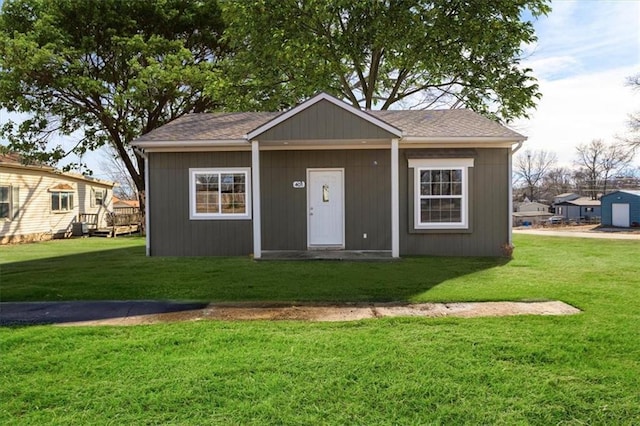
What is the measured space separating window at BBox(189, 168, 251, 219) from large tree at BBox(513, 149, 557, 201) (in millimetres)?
61385

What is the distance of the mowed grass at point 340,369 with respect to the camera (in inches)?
110

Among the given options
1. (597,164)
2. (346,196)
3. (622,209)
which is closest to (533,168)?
(597,164)

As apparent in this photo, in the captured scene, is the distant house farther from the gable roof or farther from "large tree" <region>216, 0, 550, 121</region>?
the gable roof

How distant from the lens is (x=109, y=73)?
62.2ft

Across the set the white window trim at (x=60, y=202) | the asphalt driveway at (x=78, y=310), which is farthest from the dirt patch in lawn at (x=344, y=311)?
the white window trim at (x=60, y=202)

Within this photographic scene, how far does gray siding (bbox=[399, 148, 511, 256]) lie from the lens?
10.2m

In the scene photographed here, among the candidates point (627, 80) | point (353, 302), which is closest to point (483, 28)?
point (353, 302)

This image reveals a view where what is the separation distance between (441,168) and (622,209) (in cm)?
3116

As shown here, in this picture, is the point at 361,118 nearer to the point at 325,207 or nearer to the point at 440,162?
the point at 440,162

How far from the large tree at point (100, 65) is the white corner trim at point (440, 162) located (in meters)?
11.6

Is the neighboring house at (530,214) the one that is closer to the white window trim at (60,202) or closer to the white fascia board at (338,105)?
the white fascia board at (338,105)

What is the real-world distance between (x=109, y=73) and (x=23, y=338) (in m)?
17.8

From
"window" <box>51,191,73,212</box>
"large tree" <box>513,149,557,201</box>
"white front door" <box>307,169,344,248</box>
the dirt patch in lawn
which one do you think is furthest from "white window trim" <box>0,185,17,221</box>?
"large tree" <box>513,149,557,201</box>

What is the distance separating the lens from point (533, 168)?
65.2 m
